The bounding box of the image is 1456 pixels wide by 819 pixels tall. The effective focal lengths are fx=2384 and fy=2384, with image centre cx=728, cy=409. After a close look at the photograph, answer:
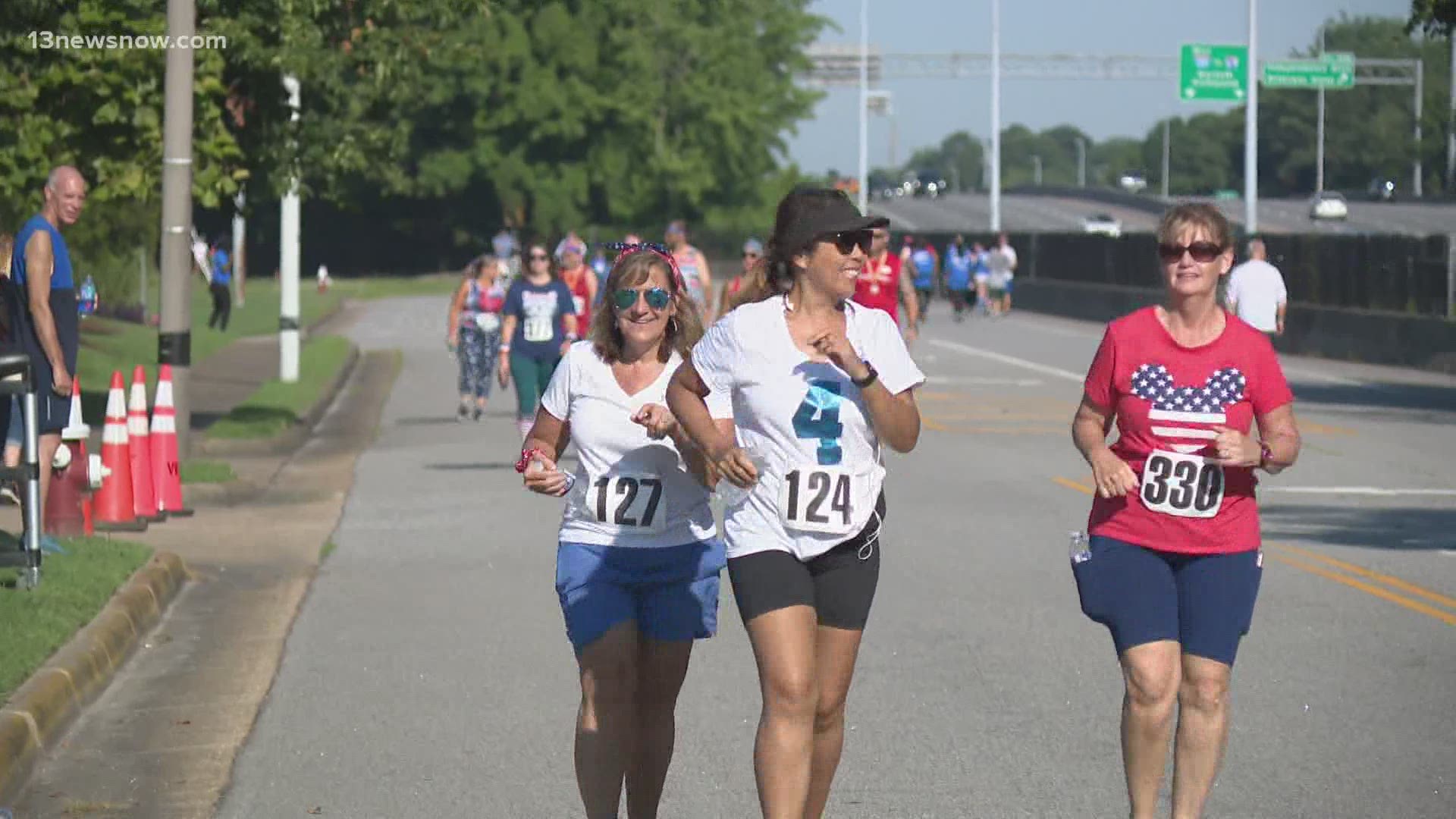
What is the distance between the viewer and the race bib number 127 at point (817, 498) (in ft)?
18.9

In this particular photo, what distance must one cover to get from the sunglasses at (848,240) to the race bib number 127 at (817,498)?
1.80 feet

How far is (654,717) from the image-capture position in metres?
6.27

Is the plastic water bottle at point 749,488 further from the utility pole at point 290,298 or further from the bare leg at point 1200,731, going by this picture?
the utility pole at point 290,298

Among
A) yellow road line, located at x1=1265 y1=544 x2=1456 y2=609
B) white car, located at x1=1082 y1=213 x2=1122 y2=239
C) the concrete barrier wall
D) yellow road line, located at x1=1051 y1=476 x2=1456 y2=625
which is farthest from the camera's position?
white car, located at x1=1082 y1=213 x2=1122 y2=239

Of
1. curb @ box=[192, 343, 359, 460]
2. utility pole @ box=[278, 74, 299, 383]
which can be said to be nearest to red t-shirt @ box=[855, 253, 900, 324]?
curb @ box=[192, 343, 359, 460]

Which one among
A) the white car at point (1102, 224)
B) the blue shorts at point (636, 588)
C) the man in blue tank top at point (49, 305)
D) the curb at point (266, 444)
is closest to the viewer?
the blue shorts at point (636, 588)

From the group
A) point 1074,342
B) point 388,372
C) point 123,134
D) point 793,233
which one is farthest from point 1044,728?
point 1074,342

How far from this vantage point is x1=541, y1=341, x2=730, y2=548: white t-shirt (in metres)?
6.17

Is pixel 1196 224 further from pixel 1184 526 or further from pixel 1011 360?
pixel 1011 360

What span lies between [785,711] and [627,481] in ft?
2.68

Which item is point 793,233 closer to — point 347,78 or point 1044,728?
point 1044,728

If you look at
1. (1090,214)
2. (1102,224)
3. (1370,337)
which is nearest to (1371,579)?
(1370,337)

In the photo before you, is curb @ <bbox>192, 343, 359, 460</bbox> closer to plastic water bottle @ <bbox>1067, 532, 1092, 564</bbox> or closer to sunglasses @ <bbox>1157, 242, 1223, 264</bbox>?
plastic water bottle @ <bbox>1067, 532, 1092, 564</bbox>

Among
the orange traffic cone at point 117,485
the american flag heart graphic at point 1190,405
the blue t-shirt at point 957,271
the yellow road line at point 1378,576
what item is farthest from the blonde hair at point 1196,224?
the blue t-shirt at point 957,271
